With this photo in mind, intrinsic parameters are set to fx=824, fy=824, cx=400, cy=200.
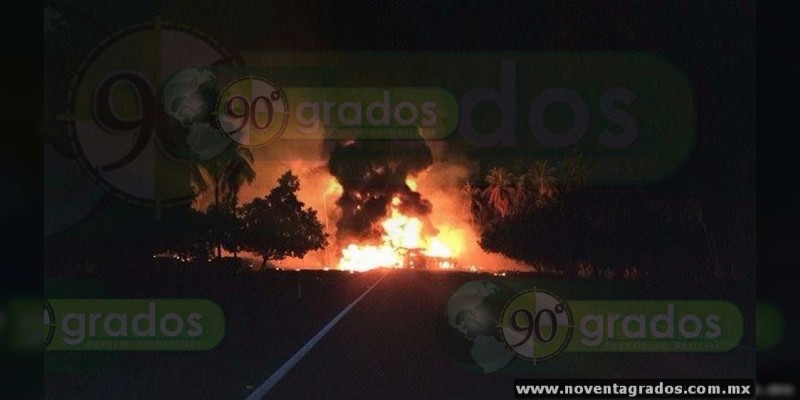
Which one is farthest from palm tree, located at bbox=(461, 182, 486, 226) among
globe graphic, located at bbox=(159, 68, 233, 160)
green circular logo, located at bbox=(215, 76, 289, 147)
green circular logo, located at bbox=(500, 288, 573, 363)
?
globe graphic, located at bbox=(159, 68, 233, 160)

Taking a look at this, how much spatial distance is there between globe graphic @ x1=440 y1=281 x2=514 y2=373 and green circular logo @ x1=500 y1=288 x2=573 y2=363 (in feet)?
0.18

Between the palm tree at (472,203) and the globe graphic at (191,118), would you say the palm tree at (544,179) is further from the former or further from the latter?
the globe graphic at (191,118)

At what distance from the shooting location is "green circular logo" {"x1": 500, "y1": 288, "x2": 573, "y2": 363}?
13.8 feet

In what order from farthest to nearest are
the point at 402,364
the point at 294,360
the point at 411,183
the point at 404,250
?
the point at 294,360
the point at 402,364
the point at 404,250
the point at 411,183

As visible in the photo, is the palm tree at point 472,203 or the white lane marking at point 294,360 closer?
the palm tree at point 472,203

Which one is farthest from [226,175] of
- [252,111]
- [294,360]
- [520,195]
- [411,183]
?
[520,195]

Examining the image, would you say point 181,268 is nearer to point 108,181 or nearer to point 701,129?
point 108,181

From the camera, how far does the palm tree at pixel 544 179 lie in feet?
13.7

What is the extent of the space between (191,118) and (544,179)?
6.09 feet

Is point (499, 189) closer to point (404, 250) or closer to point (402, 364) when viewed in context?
point (404, 250)

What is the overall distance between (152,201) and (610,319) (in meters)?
2.43

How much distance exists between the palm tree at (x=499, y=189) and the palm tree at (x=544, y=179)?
0.12 m

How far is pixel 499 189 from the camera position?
4.21 metres

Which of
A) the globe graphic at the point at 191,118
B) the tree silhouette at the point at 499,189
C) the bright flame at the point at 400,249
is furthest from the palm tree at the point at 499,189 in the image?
the globe graphic at the point at 191,118
